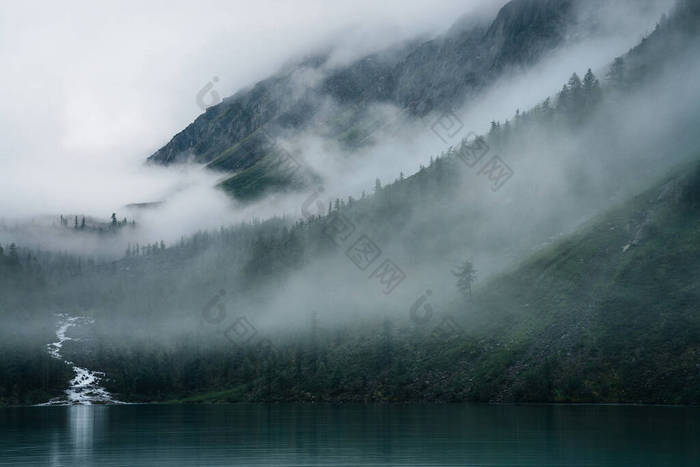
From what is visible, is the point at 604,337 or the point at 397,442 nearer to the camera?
the point at 397,442

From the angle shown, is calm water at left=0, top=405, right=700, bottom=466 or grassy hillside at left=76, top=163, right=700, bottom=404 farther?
grassy hillside at left=76, top=163, right=700, bottom=404

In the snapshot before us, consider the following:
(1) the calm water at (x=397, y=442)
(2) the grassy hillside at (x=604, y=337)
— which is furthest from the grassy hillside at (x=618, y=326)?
(1) the calm water at (x=397, y=442)

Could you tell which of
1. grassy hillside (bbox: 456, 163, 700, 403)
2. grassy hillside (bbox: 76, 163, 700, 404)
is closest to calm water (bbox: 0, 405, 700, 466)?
grassy hillside (bbox: 456, 163, 700, 403)

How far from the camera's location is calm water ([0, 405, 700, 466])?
65.0 m

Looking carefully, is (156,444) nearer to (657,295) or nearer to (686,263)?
(657,295)

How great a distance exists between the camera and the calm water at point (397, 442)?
213 feet

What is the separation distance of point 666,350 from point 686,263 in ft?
108

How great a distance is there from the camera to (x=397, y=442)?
81000mm

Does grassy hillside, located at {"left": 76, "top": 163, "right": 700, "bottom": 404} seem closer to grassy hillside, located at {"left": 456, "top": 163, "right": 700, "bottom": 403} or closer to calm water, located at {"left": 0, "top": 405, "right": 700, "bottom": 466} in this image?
grassy hillside, located at {"left": 456, "top": 163, "right": 700, "bottom": 403}

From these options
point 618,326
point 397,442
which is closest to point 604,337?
point 618,326

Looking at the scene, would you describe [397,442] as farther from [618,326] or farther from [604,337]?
[618,326]

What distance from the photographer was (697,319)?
152 m

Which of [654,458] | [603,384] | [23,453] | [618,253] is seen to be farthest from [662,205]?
[23,453]

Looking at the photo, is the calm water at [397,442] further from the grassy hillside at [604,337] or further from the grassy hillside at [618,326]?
the grassy hillside at [604,337]
